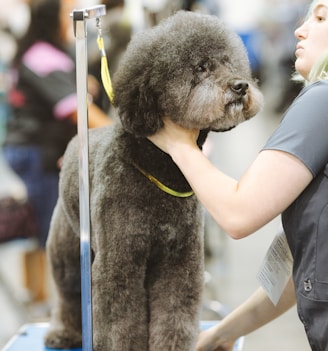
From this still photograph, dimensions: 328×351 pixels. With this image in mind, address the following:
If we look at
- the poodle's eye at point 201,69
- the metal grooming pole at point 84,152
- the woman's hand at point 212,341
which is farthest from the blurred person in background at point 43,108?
the poodle's eye at point 201,69

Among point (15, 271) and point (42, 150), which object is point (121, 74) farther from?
point (15, 271)

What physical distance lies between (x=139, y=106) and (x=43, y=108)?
0.98m

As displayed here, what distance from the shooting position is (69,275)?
1.34 m

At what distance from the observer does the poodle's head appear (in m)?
1.08

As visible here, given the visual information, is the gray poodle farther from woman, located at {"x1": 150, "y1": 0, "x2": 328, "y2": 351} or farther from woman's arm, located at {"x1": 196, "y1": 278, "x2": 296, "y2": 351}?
woman's arm, located at {"x1": 196, "y1": 278, "x2": 296, "y2": 351}

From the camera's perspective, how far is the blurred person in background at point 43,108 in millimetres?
1911

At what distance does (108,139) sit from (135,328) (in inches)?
13.0

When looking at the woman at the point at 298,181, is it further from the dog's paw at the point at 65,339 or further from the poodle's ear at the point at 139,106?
the dog's paw at the point at 65,339

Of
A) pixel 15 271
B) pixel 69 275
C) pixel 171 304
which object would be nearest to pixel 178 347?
pixel 171 304

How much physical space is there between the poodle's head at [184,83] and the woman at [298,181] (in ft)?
0.13

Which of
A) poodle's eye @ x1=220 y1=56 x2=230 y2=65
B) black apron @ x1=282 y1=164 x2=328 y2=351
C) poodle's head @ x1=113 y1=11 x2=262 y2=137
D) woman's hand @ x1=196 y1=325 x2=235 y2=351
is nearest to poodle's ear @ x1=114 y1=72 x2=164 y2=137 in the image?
poodle's head @ x1=113 y1=11 x2=262 y2=137

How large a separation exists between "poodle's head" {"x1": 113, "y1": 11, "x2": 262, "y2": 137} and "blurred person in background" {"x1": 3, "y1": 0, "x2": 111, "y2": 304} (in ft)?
2.42

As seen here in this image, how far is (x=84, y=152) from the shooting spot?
3.51 feet

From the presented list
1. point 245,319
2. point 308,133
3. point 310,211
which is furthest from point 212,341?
point 308,133
